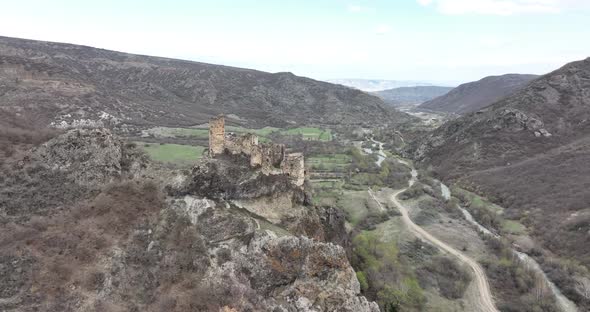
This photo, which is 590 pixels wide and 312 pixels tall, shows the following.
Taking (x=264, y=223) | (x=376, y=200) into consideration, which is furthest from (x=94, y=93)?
(x=264, y=223)

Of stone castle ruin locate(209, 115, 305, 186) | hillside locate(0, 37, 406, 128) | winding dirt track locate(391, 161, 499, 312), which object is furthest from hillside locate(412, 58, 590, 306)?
hillside locate(0, 37, 406, 128)

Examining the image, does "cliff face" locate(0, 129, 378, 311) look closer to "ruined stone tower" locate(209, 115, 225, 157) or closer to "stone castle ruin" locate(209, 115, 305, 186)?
"stone castle ruin" locate(209, 115, 305, 186)

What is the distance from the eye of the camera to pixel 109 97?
12469 centimetres

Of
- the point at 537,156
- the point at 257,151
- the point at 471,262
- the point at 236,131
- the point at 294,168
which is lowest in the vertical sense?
the point at 471,262

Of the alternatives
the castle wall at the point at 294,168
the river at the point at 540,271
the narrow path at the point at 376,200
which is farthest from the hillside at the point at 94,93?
the river at the point at 540,271

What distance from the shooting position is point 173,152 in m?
85.3

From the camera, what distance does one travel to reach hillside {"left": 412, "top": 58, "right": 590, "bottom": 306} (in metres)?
66.2

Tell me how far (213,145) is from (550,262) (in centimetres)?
4872

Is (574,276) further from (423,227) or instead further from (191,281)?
(191,281)

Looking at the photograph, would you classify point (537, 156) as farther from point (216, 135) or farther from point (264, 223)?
point (216, 135)

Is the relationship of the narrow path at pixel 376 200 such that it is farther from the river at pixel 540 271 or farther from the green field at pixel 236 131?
the green field at pixel 236 131

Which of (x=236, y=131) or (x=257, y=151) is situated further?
(x=236, y=131)

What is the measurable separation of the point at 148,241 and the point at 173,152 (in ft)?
193

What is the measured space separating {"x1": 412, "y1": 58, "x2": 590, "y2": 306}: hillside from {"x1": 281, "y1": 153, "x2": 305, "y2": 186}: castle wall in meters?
37.4
